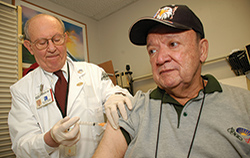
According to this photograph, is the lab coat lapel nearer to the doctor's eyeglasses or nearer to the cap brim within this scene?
the doctor's eyeglasses

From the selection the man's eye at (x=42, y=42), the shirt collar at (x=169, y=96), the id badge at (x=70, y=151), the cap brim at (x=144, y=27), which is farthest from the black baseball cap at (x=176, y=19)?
the id badge at (x=70, y=151)

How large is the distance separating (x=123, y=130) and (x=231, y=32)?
2.53m

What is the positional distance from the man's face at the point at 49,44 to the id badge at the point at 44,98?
0.66 ft

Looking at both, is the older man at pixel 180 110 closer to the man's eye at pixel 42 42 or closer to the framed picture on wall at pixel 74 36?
the man's eye at pixel 42 42

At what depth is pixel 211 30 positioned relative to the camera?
2.80 meters

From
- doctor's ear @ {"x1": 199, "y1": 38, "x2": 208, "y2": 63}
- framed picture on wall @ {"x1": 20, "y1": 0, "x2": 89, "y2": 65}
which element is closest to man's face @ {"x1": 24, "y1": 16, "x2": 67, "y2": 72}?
doctor's ear @ {"x1": 199, "y1": 38, "x2": 208, "y2": 63}

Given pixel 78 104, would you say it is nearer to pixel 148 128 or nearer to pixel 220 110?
pixel 148 128

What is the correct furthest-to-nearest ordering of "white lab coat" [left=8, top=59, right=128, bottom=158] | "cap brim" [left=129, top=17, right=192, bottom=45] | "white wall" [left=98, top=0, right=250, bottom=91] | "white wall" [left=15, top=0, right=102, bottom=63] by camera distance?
"white wall" [left=15, top=0, right=102, bottom=63], "white wall" [left=98, top=0, right=250, bottom=91], "white lab coat" [left=8, top=59, right=128, bottom=158], "cap brim" [left=129, top=17, right=192, bottom=45]

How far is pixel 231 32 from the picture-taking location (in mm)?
2639

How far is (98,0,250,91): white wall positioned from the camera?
102 inches

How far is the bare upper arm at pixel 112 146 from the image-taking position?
876mm

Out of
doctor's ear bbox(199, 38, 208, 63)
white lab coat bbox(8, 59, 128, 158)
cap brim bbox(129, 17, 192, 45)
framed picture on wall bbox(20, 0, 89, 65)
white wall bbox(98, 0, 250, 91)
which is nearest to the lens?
cap brim bbox(129, 17, 192, 45)

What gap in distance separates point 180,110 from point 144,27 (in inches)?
19.5

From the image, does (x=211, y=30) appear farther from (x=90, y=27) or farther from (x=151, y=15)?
(x=90, y=27)
